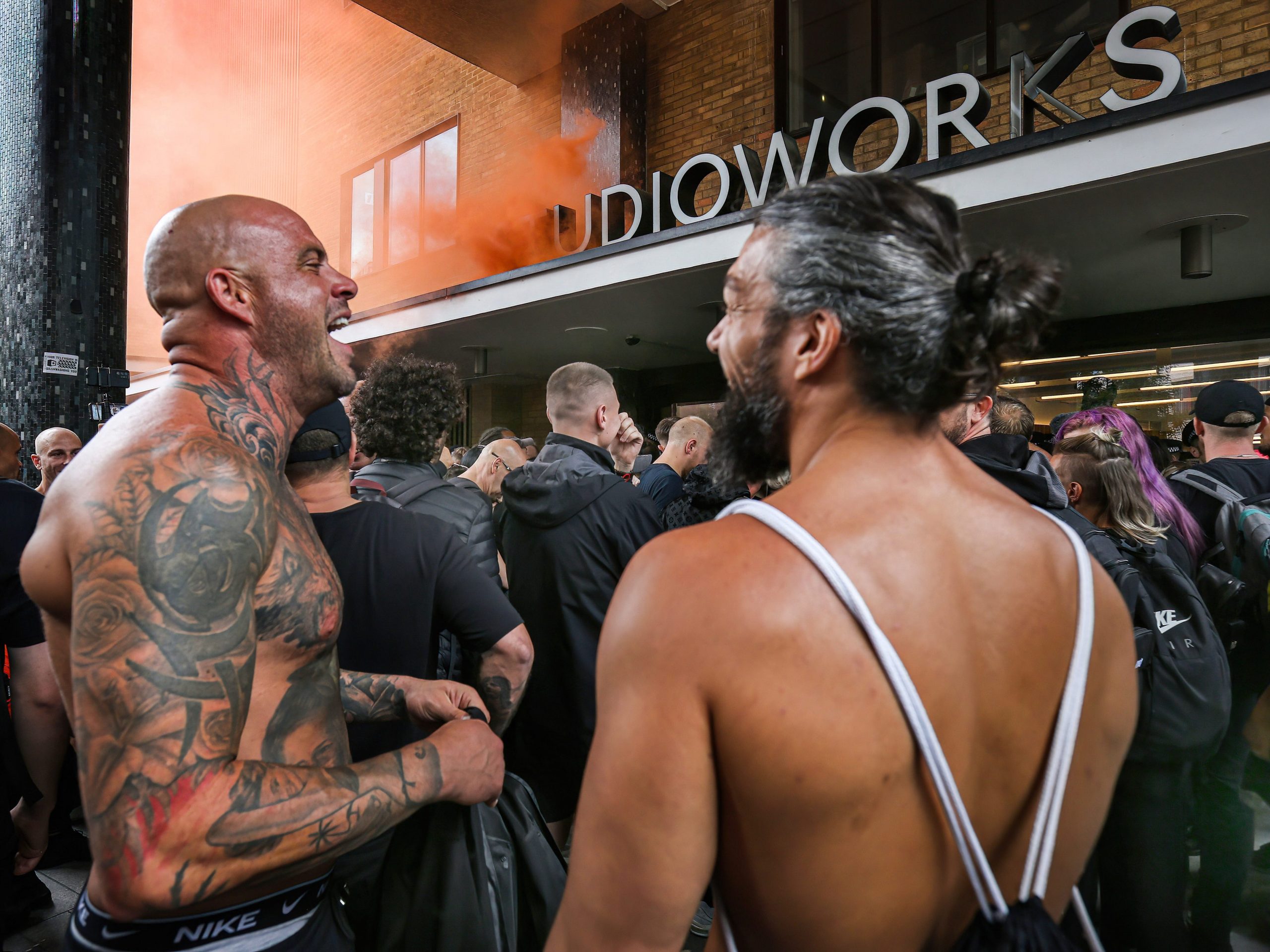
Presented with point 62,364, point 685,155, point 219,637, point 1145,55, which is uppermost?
point 685,155

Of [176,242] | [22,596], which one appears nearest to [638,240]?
[22,596]

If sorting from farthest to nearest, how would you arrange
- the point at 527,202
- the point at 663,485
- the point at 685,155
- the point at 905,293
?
the point at 527,202
the point at 685,155
the point at 663,485
the point at 905,293

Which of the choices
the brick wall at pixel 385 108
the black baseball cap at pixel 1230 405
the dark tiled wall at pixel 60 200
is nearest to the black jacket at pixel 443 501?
the dark tiled wall at pixel 60 200

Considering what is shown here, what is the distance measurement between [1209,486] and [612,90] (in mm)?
10177

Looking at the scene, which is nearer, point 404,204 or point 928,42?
point 928,42

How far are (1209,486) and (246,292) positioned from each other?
402cm

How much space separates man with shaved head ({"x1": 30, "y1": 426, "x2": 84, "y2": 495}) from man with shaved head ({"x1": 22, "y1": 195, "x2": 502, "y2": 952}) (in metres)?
4.34

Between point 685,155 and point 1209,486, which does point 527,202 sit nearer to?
point 685,155

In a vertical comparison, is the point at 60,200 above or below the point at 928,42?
below

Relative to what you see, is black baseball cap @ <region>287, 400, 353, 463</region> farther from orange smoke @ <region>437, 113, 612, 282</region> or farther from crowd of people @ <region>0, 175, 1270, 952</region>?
orange smoke @ <region>437, 113, 612, 282</region>

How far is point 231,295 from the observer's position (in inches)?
58.4

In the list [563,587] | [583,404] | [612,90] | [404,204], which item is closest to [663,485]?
[583,404]

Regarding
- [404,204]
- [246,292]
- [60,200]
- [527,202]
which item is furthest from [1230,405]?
[404,204]

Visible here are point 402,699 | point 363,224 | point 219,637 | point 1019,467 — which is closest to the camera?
point 219,637
